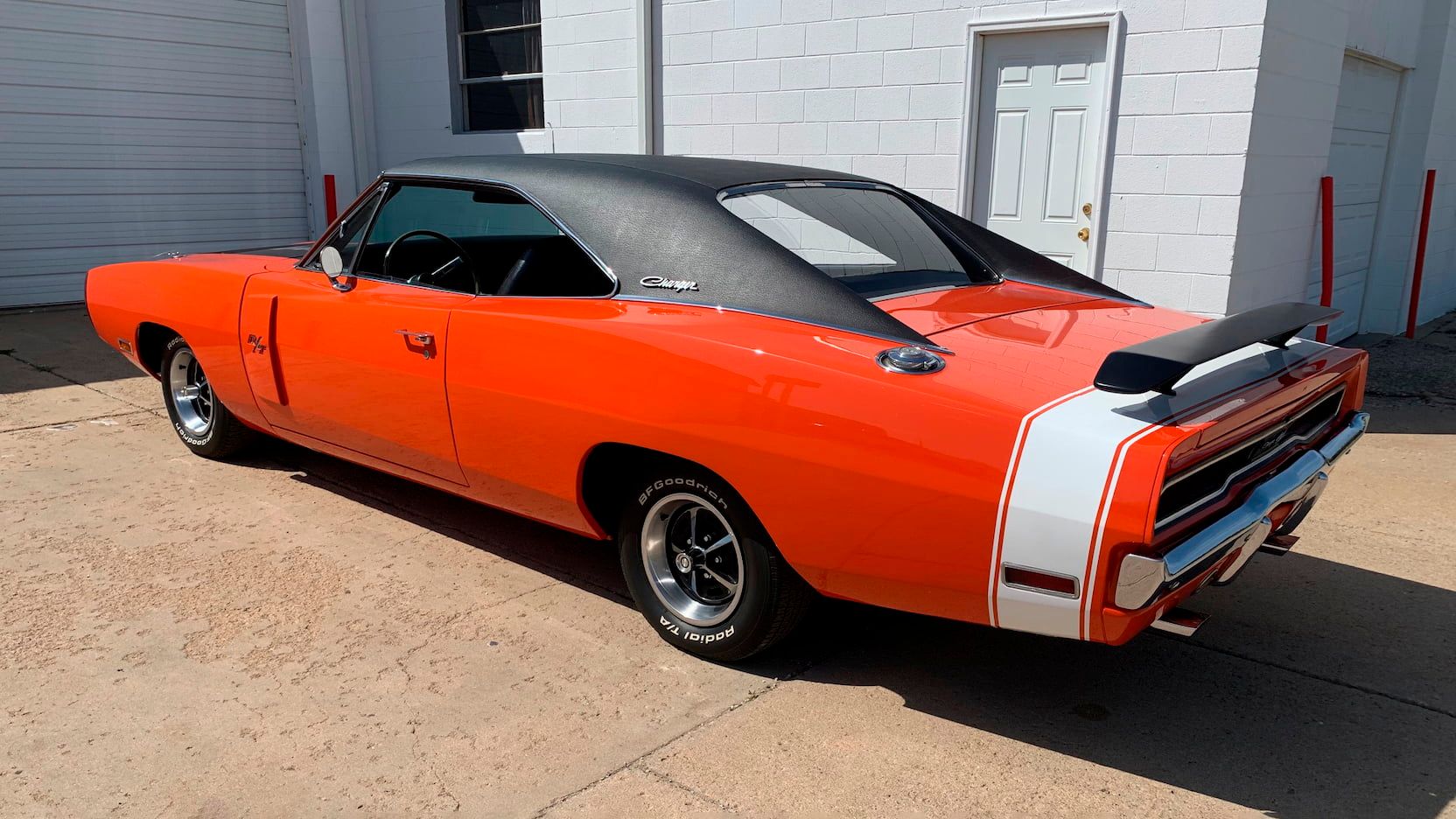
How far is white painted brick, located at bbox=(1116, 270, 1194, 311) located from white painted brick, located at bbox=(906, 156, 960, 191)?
4.20 ft

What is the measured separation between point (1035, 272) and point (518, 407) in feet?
6.49

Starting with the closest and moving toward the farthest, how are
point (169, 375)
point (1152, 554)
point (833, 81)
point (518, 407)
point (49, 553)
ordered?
1. point (1152, 554)
2. point (518, 407)
3. point (49, 553)
4. point (169, 375)
5. point (833, 81)

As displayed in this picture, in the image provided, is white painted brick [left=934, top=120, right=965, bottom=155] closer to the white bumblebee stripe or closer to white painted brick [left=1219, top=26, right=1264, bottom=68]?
white painted brick [left=1219, top=26, right=1264, bottom=68]

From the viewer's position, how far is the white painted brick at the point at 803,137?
7711 millimetres

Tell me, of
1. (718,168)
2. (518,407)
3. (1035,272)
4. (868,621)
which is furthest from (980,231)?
(518,407)

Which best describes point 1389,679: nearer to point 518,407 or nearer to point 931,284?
point 931,284

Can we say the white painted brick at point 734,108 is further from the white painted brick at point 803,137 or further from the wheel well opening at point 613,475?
the wheel well opening at point 613,475

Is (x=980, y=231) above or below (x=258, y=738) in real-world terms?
above

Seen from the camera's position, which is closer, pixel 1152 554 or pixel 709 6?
pixel 1152 554

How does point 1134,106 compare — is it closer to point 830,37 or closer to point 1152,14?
point 1152,14

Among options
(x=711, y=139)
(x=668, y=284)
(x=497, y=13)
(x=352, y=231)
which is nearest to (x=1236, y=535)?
(x=668, y=284)

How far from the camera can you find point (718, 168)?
3713 millimetres

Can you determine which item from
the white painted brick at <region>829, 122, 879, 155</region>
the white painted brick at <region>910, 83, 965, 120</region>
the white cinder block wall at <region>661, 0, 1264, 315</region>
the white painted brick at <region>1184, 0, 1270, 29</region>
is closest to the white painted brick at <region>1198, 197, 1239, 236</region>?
the white cinder block wall at <region>661, 0, 1264, 315</region>

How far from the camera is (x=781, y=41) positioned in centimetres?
775
